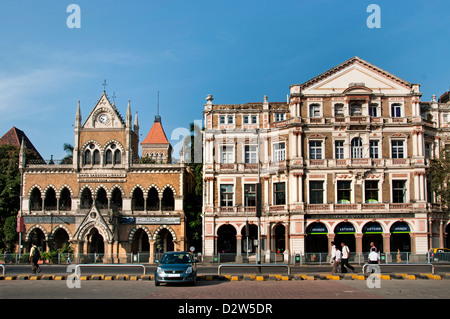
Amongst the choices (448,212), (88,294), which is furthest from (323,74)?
(88,294)

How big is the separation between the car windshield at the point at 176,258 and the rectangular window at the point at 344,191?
2706 cm

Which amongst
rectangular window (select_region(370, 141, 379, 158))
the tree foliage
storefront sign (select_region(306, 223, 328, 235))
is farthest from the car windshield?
the tree foliage

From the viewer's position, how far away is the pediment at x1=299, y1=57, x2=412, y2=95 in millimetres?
51781

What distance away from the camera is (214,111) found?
53750 millimetres

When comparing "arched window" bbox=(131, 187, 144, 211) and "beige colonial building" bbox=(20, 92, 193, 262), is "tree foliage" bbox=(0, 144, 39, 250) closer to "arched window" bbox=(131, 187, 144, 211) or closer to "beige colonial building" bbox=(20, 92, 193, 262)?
"beige colonial building" bbox=(20, 92, 193, 262)

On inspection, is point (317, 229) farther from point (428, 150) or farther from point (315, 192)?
point (428, 150)

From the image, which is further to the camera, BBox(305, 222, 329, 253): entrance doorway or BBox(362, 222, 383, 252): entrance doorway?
BBox(305, 222, 329, 253): entrance doorway

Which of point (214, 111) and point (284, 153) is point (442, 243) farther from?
point (214, 111)

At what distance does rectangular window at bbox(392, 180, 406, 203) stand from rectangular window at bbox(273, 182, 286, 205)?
32.9ft

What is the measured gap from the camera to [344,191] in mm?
50688

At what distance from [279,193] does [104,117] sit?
21.2 m
